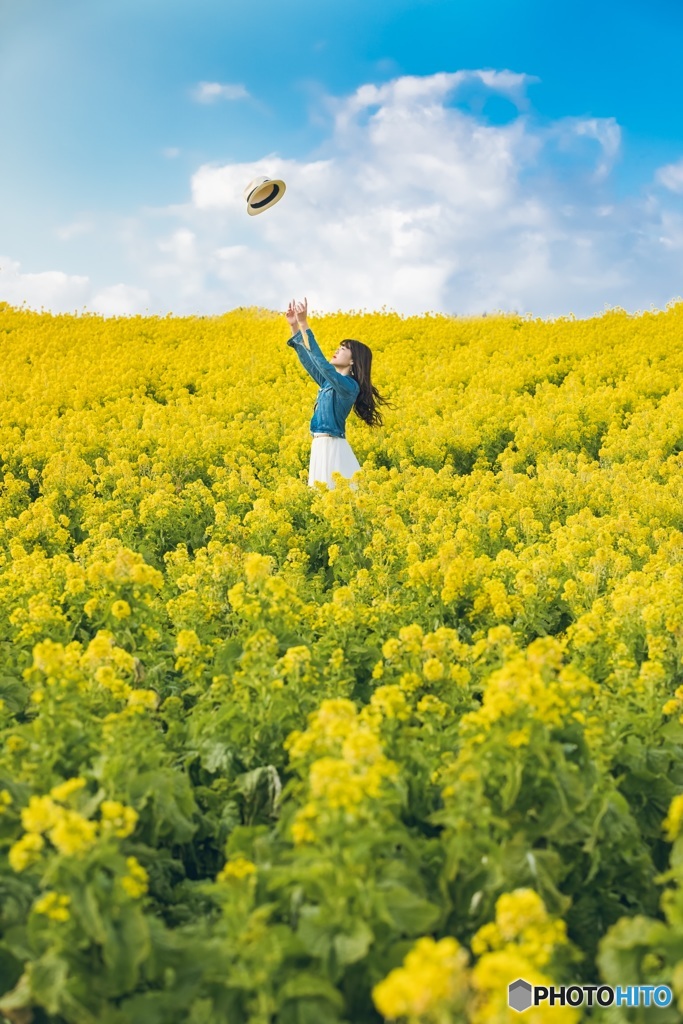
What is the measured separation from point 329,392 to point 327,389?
0.18 feet

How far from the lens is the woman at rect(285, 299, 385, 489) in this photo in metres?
10.1

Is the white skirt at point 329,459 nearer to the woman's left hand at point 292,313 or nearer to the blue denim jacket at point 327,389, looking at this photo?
the blue denim jacket at point 327,389

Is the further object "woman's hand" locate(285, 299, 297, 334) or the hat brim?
the hat brim

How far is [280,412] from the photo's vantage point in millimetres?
15492

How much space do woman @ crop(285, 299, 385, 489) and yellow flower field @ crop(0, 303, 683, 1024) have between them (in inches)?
38.0

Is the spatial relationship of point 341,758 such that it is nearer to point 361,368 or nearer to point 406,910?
point 406,910

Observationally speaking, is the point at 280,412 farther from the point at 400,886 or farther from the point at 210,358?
the point at 400,886

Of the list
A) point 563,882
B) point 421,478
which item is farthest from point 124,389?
point 563,882

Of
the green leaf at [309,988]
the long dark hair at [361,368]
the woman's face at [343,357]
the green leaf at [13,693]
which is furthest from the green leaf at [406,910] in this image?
the woman's face at [343,357]

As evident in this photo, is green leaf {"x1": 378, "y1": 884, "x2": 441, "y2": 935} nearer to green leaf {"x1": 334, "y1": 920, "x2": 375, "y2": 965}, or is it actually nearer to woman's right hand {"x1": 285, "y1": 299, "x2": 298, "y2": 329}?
green leaf {"x1": 334, "y1": 920, "x2": 375, "y2": 965}

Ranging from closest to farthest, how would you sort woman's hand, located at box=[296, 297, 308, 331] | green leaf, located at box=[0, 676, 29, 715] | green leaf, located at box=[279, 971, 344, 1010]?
green leaf, located at box=[279, 971, 344, 1010] → green leaf, located at box=[0, 676, 29, 715] → woman's hand, located at box=[296, 297, 308, 331]

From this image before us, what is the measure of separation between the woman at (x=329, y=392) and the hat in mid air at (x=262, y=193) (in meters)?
1.81

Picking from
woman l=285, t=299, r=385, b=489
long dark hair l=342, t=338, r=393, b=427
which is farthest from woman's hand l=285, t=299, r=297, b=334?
long dark hair l=342, t=338, r=393, b=427

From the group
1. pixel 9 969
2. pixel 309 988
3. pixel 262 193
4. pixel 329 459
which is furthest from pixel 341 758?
pixel 262 193
